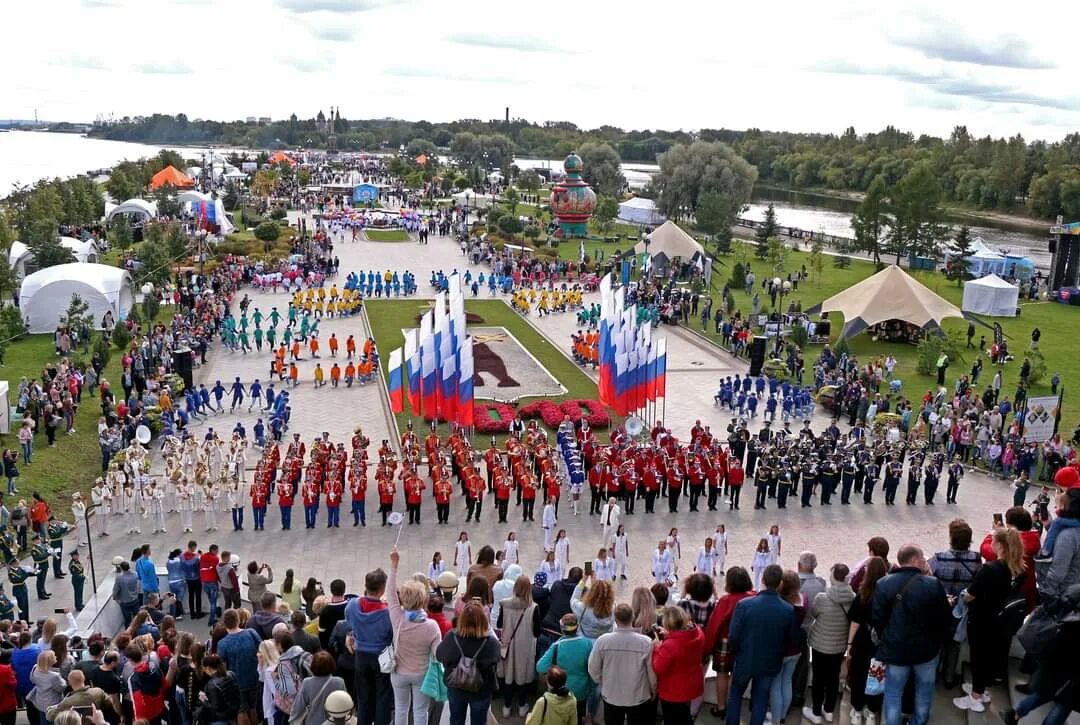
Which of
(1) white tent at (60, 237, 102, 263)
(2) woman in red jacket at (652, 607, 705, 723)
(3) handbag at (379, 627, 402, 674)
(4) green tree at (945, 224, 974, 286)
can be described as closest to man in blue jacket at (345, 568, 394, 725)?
(3) handbag at (379, 627, 402, 674)

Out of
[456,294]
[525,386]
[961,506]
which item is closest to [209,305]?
[525,386]

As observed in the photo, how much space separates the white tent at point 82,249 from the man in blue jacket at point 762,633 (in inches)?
1595

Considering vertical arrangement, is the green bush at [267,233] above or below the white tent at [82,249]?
above

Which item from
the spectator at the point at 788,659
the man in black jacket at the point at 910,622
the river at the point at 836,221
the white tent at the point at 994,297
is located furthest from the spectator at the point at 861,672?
the river at the point at 836,221

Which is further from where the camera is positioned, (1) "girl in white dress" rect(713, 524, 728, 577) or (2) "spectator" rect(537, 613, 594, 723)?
(1) "girl in white dress" rect(713, 524, 728, 577)

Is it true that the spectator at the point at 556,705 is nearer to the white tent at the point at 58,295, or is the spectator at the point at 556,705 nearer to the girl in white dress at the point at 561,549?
the girl in white dress at the point at 561,549

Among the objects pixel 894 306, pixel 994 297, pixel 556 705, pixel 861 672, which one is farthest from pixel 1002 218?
pixel 556 705

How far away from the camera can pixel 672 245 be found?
4491 centimetres

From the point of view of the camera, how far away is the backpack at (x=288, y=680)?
22.4 ft

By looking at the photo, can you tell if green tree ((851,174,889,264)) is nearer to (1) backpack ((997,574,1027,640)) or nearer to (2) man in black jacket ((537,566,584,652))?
(1) backpack ((997,574,1027,640))

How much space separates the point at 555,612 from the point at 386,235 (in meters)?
53.6

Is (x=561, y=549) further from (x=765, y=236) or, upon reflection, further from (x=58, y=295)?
(x=765, y=236)

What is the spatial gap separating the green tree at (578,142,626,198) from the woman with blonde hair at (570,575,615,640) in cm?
7875

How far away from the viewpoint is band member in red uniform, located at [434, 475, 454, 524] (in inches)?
641
